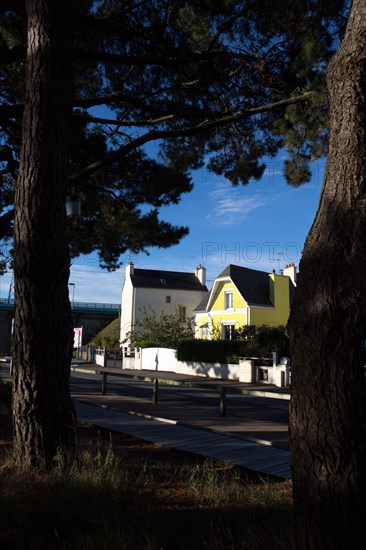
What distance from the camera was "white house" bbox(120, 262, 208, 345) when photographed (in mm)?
49781

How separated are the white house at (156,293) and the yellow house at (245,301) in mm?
10857

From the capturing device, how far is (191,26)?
9367 millimetres

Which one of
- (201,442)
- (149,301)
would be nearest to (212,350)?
(201,442)

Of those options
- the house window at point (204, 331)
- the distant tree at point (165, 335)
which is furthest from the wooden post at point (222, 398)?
the house window at point (204, 331)

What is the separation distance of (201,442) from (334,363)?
5538 mm

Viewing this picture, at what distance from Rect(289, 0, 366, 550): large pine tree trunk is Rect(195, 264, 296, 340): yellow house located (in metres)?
31.6

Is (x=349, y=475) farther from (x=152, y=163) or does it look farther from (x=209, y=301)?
(x=209, y=301)

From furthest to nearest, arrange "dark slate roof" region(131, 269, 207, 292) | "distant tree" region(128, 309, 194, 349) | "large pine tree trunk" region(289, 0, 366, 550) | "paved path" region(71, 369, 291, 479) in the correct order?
"dark slate roof" region(131, 269, 207, 292) < "distant tree" region(128, 309, 194, 349) < "paved path" region(71, 369, 291, 479) < "large pine tree trunk" region(289, 0, 366, 550)

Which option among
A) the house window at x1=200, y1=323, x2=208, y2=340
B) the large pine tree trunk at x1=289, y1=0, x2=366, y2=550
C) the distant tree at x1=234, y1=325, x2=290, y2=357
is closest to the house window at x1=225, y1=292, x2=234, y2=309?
the house window at x1=200, y1=323, x2=208, y2=340

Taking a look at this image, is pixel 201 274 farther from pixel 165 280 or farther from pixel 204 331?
pixel 204 331

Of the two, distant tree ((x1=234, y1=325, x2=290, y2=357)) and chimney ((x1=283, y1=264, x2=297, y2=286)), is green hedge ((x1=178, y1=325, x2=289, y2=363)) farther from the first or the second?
chimney ((x1=283, y1=264, x2=297, y2=286))

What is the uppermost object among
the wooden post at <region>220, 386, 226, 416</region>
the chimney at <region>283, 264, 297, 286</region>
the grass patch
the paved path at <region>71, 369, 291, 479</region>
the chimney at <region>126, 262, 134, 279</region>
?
the chimney at <region>126, 262, 134, 279</region>

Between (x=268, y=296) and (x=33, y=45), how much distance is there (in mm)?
32685

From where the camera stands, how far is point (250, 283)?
125 ft
